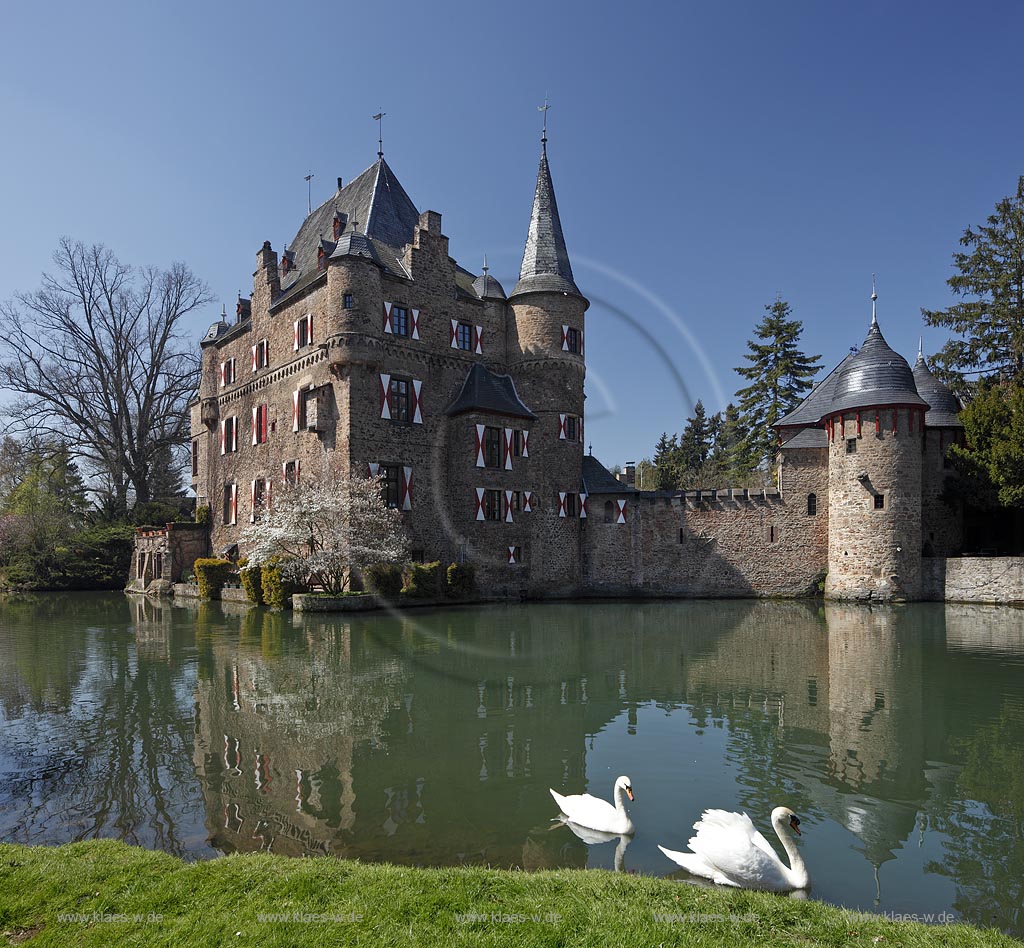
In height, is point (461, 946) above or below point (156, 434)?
below

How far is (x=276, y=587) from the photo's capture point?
22562mm

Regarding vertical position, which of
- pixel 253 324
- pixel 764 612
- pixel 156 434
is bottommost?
pixel 764 612

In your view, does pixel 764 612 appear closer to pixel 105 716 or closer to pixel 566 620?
pixel 566 620

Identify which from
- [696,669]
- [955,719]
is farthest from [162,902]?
[696,669]

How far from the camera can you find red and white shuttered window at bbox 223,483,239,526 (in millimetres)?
31156

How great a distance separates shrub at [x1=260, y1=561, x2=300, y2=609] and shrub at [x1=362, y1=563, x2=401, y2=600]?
2389mm

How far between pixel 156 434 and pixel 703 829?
39.9 metres

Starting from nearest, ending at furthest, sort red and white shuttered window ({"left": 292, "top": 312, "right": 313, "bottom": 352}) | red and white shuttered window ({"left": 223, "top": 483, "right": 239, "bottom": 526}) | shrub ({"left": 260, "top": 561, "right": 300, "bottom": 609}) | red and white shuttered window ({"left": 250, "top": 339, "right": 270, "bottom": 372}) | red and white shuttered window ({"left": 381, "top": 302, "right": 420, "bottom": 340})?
shrub ({"left": 260, "top": 561, "right": 300, "bottom": 609}), red and white shuttered window ({"left": 381, "top": 302, "right": 420, "bottom": 340}), red and white shuttered window ({"left": 292, "top": 312, "right": 313, "bottom": 352}), red and white shuttered window ({"left": 250, "top": 339, "right": 270, "bottom": 372}), red and white shuttered window ({"left": 223, "top": 483, "right": 239, "bottom": 526})

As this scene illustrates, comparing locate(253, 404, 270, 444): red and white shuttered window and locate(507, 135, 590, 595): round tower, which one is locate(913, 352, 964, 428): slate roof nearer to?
locate(507, 135, 590, 595): round tower

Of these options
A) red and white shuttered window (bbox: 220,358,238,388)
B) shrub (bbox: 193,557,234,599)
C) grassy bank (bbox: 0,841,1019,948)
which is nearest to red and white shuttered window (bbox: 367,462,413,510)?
shrub (bbox: 193,557,234,599)

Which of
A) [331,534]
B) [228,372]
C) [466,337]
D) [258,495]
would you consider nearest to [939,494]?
[466,337]

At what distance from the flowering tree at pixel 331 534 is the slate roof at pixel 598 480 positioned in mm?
8844

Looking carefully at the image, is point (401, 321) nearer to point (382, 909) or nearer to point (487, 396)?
point (487, 396)

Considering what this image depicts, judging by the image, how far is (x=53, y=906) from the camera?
3832 mm
